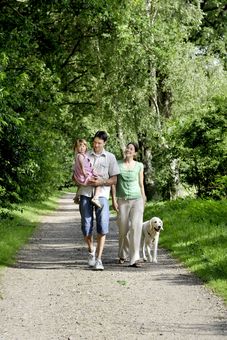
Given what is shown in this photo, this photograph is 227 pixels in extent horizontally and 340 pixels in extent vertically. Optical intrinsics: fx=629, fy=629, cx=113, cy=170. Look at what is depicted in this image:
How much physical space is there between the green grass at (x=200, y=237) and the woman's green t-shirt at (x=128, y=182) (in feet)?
5.06

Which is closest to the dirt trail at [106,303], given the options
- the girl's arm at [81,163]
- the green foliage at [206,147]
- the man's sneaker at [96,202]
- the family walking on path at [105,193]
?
the family walking on path at [105,193]

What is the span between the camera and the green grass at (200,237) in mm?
9791

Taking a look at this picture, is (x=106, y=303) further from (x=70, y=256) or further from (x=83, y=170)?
(x=70, y=256)

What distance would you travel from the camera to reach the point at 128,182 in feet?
37.4

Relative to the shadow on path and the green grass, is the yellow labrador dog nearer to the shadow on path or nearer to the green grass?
the shadow on path

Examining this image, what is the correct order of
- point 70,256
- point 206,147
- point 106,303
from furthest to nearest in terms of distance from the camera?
point 206,147 → point 70,256 → point 106,303

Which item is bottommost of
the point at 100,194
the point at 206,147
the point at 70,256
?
the point at 70,256

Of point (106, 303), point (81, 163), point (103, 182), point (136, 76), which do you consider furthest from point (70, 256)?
point (136, 76)

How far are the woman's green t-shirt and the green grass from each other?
5.06ft

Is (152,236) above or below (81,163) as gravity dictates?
below

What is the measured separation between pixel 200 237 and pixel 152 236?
193cm

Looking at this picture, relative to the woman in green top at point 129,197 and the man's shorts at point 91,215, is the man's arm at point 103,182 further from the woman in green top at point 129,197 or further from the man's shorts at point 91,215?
the woman in green top at point 129,197

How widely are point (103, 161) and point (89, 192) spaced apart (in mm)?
600

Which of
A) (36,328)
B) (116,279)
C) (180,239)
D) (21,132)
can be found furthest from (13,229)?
(36,328)
